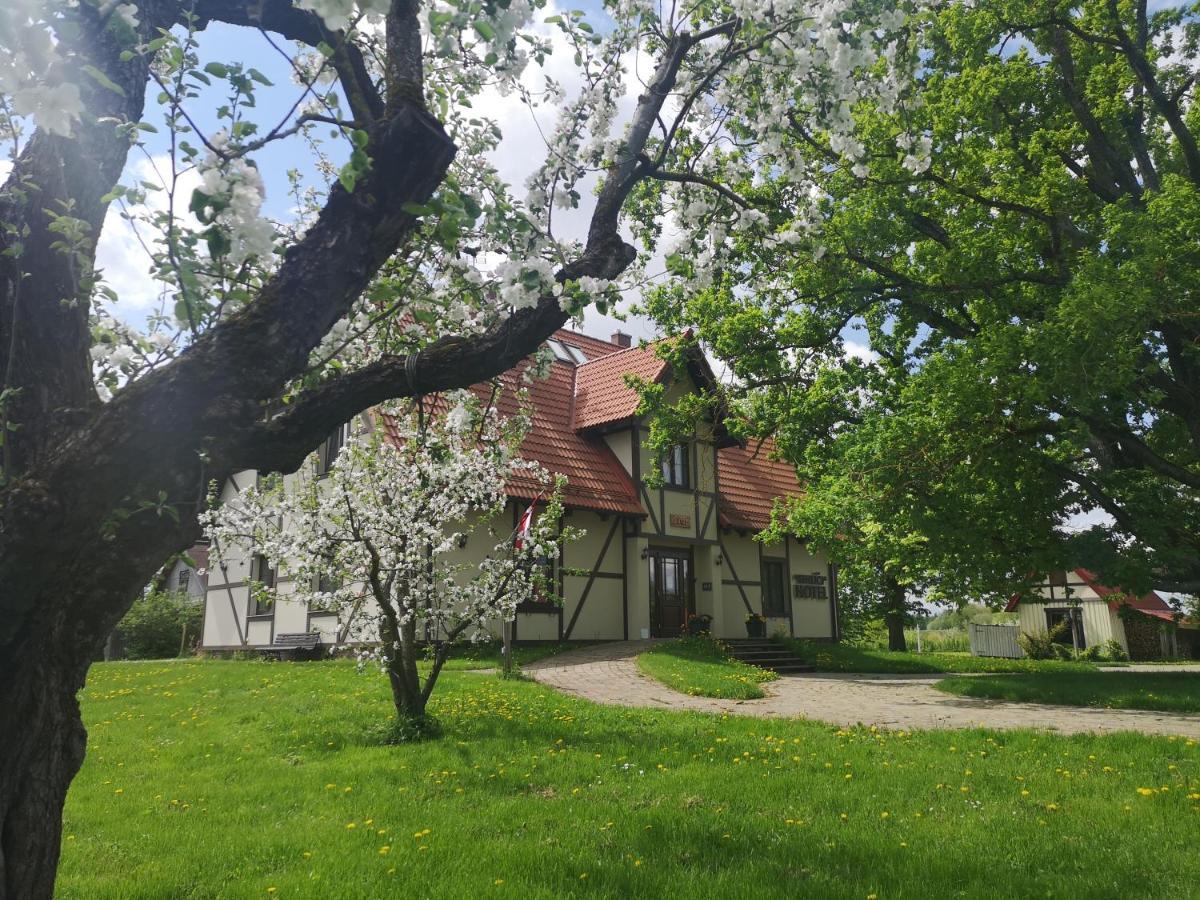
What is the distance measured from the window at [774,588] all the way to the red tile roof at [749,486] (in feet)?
5.15

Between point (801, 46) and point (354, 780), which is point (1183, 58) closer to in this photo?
point (801, 46)

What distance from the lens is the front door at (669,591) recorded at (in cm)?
2108

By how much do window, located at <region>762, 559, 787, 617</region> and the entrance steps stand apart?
3559mm

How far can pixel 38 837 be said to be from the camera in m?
2.98

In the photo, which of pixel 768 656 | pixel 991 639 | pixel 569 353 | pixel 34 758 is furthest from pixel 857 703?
pixel 991 639

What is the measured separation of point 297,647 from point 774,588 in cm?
1293

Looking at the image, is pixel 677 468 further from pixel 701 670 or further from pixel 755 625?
pixel 701 670

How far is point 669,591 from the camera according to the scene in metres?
21.5

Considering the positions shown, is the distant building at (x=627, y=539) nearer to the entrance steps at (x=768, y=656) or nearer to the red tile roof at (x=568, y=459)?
the red tile roof at (x=568, y=459)

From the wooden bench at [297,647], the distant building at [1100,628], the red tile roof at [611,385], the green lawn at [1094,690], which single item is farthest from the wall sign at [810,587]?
the wooden bench at [297,647]

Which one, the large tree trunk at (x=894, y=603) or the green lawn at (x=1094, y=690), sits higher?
the large tree trunk at (x=894, y=603)

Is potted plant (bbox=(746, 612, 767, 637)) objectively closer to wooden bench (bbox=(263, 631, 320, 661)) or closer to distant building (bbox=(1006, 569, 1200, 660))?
wooden bench (bbox=(263, 631, 320, 661))

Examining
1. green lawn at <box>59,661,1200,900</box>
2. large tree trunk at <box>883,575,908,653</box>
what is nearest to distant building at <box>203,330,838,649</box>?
large tree trunk at <box>883,575,908,653</box>

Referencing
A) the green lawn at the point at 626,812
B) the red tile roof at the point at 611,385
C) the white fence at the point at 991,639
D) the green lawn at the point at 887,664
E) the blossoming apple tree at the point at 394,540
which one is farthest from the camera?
the white fence at the point at 991,639
